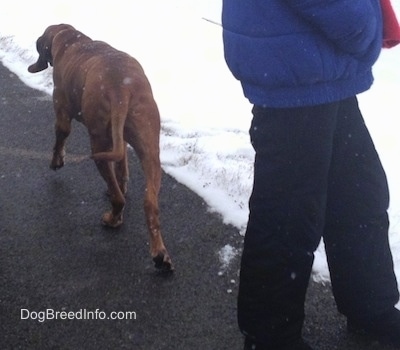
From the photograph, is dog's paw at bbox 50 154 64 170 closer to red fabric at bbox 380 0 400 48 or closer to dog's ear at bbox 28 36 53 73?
dog's ear at bbox 28 36 53 73

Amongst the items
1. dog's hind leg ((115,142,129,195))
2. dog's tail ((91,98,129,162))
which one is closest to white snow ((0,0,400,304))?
dog's hind leg ((115,142,129,195))

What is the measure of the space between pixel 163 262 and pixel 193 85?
4.27 metres

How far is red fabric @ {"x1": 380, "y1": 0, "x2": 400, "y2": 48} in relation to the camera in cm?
247

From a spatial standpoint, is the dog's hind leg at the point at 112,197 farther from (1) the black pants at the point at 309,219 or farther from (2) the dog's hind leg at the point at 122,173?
(1) the black pants at the point at 309,219

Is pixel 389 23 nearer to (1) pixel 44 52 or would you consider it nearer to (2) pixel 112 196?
(2) pixel 112 196

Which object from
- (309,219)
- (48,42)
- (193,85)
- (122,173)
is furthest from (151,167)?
(193,85)

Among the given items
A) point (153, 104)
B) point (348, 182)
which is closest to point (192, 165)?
point (153, 104)

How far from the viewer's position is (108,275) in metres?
3.47

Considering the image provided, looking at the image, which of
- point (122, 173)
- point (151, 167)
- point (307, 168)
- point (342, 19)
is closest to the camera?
point (342, 19)

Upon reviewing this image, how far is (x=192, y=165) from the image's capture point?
4848mm

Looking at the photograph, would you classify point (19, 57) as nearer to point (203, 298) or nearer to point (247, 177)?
point (247, 177)

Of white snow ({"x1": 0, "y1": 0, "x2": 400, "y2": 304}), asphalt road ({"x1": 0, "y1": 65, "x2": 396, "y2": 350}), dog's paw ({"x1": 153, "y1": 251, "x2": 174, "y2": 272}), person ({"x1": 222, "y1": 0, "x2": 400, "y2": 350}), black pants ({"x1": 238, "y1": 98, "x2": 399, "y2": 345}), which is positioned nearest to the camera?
person ({"x1": 222, "y1": 0, "x2": 400, "y2": 350})

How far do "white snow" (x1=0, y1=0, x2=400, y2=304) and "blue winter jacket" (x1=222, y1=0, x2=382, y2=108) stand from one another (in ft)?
4.54

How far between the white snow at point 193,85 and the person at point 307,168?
614 mm
